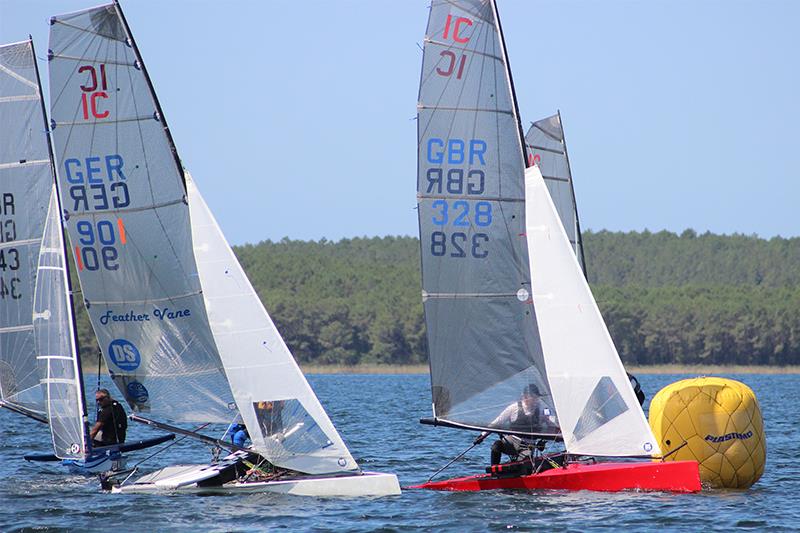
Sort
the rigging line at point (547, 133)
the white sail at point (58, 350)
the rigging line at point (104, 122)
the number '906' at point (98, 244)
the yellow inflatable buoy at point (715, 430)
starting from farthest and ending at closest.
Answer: the rigging line at point (547, 133), the white sail at point (58, 350), the number '906' at point (98, 244), the rigging line at point (104, 122), the yellow inflatable buoy at point (715, 430)

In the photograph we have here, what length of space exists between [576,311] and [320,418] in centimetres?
373

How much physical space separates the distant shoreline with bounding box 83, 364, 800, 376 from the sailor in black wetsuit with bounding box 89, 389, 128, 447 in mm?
77156

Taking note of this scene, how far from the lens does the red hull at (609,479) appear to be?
58.0 ft

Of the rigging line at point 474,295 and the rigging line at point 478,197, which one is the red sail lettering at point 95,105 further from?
the rigging line at point 474,295

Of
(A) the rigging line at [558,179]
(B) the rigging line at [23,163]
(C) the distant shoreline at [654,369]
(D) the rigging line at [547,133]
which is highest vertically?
(D) the rigging line at [547,133]

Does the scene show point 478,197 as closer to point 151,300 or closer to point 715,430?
point 715,430

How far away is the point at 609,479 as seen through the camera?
18125 mm

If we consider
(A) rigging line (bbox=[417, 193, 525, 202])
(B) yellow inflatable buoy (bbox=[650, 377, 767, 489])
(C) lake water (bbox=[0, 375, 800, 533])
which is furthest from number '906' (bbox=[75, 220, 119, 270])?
(B) yellow inflatable buoy (bbox=[650, 377, 767, 489])

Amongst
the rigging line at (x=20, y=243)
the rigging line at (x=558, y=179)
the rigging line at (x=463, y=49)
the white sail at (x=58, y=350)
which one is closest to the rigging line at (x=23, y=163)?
the rigging line at (x=20, y=243)

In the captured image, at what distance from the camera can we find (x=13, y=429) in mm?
34906

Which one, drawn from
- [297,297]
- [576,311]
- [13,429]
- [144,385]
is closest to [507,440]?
[576,311]

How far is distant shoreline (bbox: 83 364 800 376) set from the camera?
98438mm

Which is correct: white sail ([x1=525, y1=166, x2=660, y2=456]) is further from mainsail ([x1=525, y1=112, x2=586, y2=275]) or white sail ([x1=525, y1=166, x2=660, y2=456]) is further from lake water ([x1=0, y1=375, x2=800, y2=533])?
mainsail ([x1=525, y1=112, x2=586, y2=275])

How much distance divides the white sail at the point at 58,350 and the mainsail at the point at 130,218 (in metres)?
0.49
